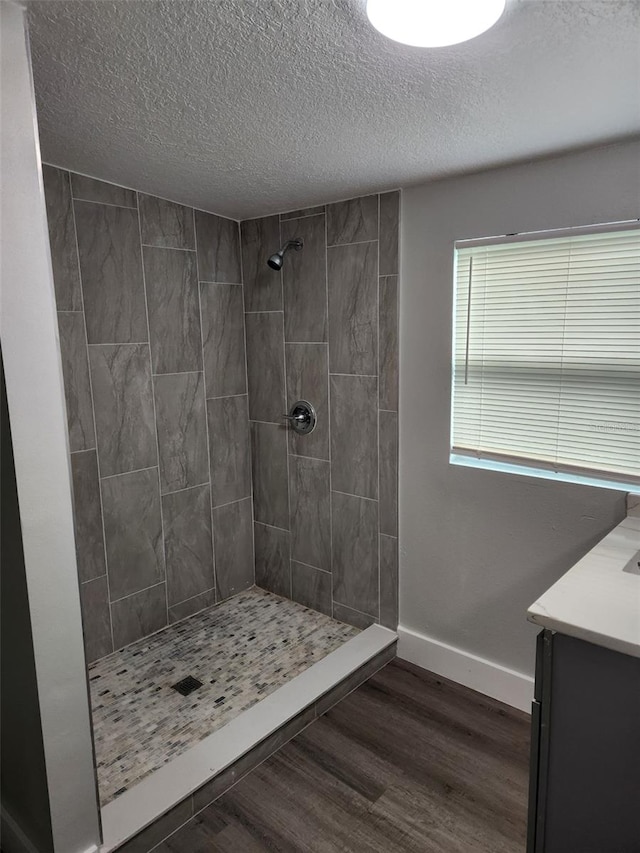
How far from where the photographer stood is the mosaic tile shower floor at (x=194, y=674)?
80.9 inches

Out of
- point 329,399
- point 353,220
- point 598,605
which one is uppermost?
point 353,220

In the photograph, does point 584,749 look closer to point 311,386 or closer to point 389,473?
point 389,473

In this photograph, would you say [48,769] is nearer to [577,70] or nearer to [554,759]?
[554,759]

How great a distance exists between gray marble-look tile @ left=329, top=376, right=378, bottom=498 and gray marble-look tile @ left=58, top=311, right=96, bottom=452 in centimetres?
116

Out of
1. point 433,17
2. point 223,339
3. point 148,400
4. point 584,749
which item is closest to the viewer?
point 433,17

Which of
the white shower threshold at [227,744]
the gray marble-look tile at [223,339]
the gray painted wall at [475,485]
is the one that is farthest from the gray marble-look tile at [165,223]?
the white shower threshold at [227,744]

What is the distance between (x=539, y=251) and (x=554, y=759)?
1.68 meters

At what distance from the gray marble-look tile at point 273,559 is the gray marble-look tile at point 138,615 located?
66cm

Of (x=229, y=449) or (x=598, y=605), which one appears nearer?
(x=598, y=605)

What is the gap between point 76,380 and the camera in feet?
7.86

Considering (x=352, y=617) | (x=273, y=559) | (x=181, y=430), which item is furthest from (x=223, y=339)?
(x=352, y=617)

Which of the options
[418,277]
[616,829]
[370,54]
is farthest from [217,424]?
[616,829]

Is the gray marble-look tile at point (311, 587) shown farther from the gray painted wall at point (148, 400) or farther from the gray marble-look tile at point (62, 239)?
the gray marble-look tile at point (62, 239)

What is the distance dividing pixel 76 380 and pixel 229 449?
3.18 feet
